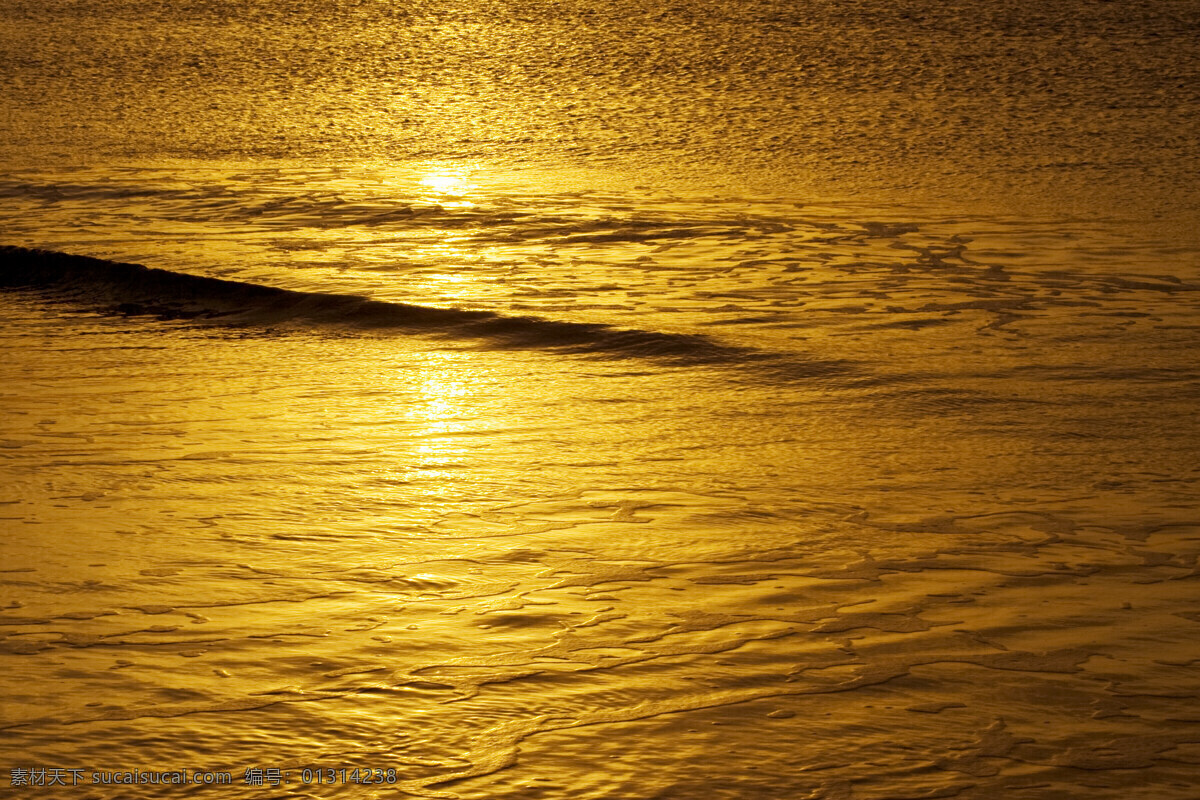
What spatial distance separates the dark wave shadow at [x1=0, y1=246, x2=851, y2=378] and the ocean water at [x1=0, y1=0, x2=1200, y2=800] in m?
0.01

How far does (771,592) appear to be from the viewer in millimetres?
1734

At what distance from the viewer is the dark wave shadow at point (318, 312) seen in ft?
9.12

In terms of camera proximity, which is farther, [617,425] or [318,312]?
[318,312]

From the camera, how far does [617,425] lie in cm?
238

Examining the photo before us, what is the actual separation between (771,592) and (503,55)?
12.7 ft

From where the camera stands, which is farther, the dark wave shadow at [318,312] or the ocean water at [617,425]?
the dark wave shadow at [318,312]

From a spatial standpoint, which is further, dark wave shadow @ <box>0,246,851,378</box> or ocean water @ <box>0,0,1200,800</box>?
dark wave shadow @ <box>0,246,851,378</box>

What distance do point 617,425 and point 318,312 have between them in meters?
1.01

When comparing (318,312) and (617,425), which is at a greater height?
(318,312)

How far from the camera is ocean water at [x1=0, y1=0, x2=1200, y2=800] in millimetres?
1438

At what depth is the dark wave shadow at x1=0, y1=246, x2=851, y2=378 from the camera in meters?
2.78

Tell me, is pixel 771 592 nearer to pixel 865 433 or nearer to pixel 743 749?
pixel 743 749

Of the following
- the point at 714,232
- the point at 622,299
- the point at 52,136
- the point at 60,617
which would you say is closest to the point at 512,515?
the point at 60,617

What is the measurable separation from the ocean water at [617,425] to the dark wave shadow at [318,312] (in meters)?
0.01
